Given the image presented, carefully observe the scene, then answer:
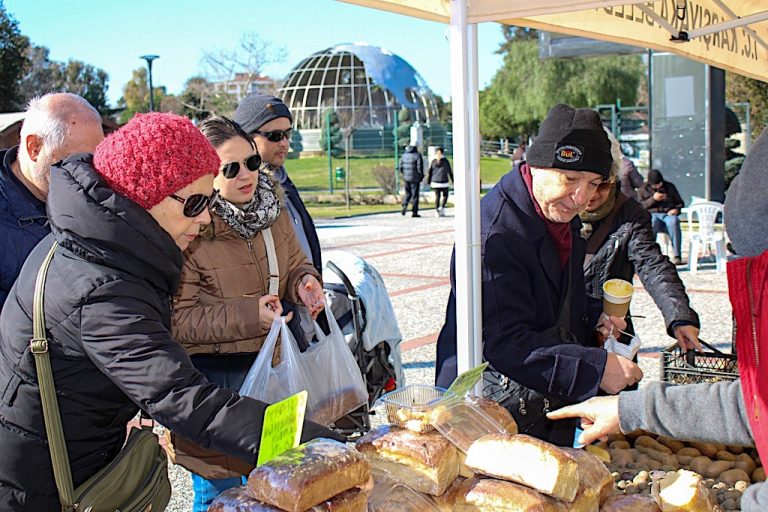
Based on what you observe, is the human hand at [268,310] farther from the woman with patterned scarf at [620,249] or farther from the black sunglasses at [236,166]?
the woman with patterned scarf at [620,249]

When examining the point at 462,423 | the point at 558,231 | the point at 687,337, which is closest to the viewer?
the point at 462,423

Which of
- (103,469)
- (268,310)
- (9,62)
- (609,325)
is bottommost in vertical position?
(103,469)

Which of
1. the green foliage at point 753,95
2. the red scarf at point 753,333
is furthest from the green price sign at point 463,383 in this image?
the green foliage at point 753,95

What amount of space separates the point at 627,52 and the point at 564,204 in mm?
18753

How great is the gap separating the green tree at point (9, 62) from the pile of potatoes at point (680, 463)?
90.1 ft

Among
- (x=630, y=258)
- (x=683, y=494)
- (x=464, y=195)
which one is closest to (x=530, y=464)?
(x=683, y=494)

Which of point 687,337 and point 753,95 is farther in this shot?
point 753,95

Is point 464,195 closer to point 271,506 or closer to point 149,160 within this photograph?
point 149,160

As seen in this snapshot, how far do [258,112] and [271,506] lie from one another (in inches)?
94.0

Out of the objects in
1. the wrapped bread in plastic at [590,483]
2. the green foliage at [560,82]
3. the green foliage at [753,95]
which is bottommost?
the wrapped bread in plastic at [590,483]

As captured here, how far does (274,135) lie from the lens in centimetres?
367

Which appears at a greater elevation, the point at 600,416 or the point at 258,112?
the point at 258,112

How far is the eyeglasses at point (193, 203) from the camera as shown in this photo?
6.06 feet

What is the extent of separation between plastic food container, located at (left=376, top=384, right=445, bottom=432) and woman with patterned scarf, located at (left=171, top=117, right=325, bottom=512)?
76 centimetres
